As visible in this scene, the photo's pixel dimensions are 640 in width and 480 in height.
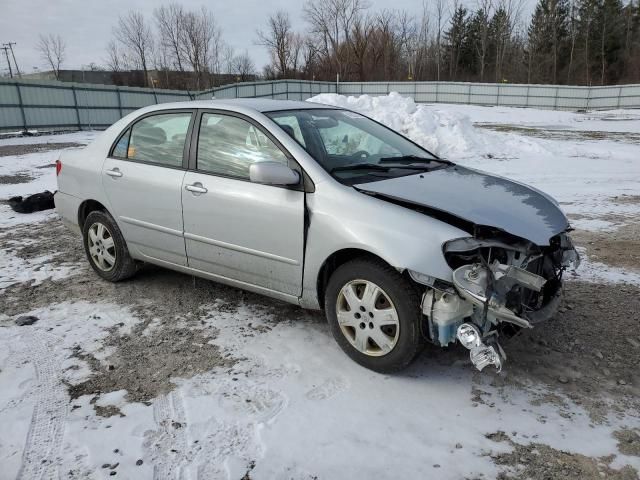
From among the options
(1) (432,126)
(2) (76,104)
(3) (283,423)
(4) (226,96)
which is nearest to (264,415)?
(3) (283,423)

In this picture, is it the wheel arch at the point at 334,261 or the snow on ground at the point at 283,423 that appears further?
the wheel arch at the point at 334,261

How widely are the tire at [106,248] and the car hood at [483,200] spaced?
2451 millimetres

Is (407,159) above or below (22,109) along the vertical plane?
below

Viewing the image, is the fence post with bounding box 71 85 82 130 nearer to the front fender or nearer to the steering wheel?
the steering wheel

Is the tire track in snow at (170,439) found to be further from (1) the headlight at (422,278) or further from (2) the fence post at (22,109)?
(2) the fence post at (22,109)

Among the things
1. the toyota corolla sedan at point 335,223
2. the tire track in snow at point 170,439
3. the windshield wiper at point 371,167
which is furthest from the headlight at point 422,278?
the tire track in snow at point 170,439

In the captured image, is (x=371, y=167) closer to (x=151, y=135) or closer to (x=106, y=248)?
(x=151, y=135)

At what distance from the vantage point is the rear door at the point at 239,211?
11.0ft

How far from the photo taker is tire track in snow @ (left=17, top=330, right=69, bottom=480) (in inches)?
94.7

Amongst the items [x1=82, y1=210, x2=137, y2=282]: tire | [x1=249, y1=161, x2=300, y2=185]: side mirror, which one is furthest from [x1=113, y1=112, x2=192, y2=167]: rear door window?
[x1=249, y1=161, x2=300, y2=185]: side mirror

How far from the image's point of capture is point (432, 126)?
1442cm

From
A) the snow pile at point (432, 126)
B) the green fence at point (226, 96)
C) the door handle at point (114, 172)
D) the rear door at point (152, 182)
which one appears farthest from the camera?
the green fence at point (226, 96)

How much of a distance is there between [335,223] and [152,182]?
177cm

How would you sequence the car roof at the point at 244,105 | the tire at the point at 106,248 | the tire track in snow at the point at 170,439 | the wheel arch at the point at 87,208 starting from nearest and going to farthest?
the tire track in snow at the point at 170,439 → the car roof at the point at 244,105 → the tire at the point at 106,248 → the wheel arch at the point at 87,208
